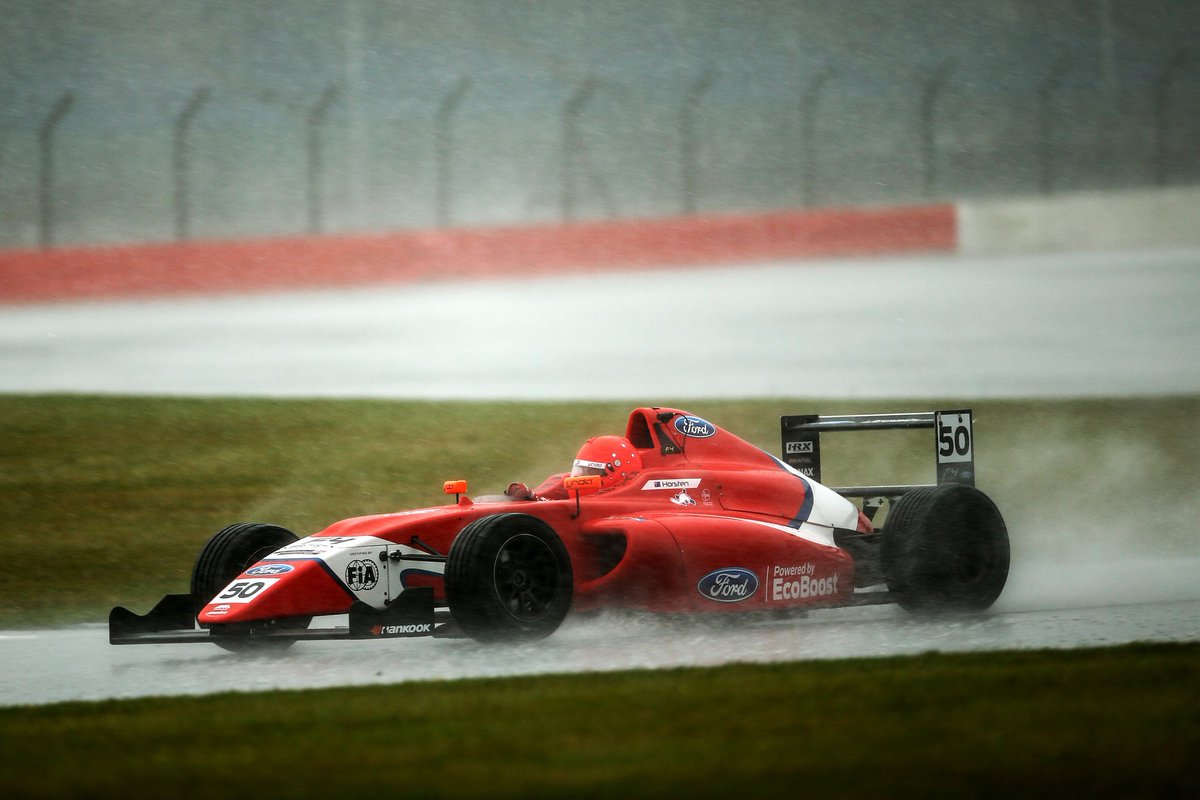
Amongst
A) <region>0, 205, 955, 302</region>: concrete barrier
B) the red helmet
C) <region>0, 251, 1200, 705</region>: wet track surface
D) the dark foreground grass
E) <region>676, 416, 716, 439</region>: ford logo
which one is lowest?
the dark foreground grass

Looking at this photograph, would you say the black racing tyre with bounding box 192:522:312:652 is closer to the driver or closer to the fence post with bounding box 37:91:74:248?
the driver

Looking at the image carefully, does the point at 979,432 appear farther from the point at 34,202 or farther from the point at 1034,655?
the point at 34,202

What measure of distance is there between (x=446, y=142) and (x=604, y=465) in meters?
15.6

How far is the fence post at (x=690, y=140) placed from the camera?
24062mm

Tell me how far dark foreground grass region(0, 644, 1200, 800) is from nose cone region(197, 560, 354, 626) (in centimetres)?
110

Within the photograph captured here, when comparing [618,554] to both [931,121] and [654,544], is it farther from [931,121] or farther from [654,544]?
[931,121]

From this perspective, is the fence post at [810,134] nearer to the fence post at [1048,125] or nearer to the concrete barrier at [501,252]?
the concrete barrier at [501,252]

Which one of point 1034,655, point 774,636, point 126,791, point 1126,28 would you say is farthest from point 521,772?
point 1126,28

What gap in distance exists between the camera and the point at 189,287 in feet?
83.1

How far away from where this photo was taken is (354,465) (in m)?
17.6

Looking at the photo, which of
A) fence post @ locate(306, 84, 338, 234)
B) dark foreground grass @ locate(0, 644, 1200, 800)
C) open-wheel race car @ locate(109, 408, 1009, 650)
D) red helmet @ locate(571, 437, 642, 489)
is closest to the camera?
dark foreground grass @ locate(0, 644, 1200, 800)

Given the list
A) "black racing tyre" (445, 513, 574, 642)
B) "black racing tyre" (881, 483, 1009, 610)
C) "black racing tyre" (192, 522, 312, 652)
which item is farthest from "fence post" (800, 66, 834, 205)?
"black racing tyre" (445, 513, 574, 642)

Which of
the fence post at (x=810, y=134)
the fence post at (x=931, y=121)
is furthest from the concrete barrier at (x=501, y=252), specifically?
the fence post at (x=931, y=121)

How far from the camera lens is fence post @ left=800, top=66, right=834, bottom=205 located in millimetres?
24047
